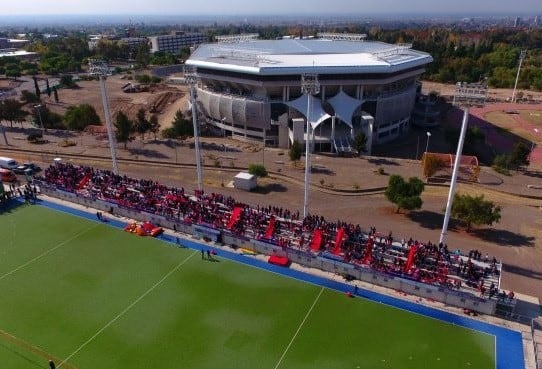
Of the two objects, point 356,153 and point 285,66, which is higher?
point 285,66

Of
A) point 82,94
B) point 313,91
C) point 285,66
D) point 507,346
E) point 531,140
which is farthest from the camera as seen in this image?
point 82,94

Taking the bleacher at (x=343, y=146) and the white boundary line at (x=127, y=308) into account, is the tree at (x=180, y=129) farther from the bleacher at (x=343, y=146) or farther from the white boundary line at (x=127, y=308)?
the white boundary line at (x=127, y=308)

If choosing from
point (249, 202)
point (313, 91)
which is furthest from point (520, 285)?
point (249, 202)

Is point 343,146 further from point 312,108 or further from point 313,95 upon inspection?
point 313,95

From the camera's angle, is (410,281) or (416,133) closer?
(410,281)

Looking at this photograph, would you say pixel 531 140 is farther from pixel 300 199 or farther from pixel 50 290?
pixel 50 290

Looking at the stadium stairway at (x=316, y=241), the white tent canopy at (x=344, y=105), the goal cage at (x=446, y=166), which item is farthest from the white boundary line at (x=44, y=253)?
the white tent canopy at (x=344, y=105)
